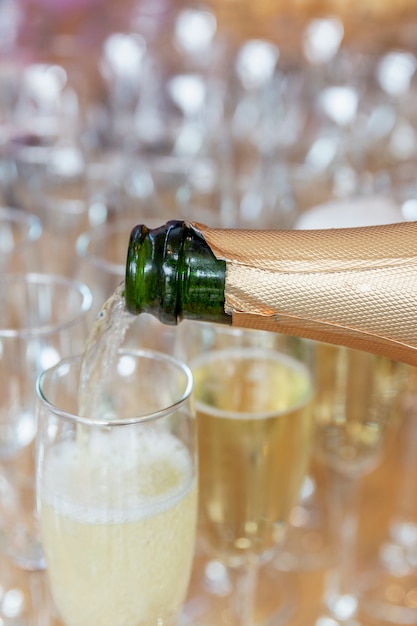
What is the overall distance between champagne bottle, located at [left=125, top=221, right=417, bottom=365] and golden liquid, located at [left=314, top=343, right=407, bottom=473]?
270 millimetres

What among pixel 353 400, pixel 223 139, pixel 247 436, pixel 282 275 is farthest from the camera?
pixel 223 139

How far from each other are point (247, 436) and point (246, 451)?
0.04 feet

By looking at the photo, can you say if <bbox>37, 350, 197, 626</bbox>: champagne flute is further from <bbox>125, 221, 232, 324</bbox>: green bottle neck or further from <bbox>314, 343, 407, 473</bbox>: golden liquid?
<bbox>314, 343, 407, 473</bbox>: golden liquid

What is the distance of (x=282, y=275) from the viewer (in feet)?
1.84

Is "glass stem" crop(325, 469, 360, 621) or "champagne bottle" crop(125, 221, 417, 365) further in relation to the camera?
"glass stem" crop(325, 469, 360, 621)

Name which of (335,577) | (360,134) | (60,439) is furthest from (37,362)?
(360,134)

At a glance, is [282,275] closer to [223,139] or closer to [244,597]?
[244,597]

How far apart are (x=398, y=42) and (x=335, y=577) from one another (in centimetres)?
220

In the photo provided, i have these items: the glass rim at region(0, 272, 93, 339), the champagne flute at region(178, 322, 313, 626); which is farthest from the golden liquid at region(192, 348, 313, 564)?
the glass rim at region(0, 272, 93, 339)

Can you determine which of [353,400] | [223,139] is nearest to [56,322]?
[353,400]

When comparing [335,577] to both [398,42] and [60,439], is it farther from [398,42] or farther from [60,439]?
[398,42]

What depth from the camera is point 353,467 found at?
Result: 2.98ft

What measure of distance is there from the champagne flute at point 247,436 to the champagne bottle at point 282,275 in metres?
0.19

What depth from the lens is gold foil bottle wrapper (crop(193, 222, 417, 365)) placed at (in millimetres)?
561
